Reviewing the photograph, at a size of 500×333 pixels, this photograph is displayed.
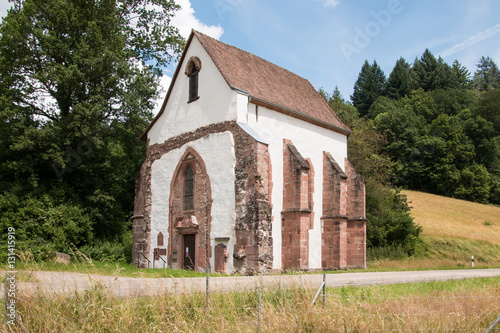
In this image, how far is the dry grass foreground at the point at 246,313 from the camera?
23.8 feet

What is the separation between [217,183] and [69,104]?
1249 centimetres

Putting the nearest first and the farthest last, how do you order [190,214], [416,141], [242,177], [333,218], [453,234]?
[242,177] → [190,214] → [333,218] → [453,234] → [416,141]

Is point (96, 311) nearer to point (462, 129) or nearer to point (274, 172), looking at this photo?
point (274, 172)

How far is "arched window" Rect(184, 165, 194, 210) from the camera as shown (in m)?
21.6

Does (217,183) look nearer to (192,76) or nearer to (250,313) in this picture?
(192,76)

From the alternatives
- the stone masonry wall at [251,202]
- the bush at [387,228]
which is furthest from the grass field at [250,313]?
the bush at [387,228]

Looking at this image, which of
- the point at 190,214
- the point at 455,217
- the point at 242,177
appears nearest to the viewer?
the point at 242,177

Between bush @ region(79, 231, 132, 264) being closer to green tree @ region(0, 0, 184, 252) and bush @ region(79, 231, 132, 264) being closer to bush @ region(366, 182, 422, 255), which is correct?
green tree @ region(0, 0, 184, 252)

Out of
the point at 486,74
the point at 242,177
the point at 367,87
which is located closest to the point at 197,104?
the point at 242,177

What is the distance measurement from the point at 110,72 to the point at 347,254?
16.7 metres

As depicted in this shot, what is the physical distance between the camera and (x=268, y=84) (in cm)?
2316

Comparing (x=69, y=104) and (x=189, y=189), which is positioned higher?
(x=69, y=104)

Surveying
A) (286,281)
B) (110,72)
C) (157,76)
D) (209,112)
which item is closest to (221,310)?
(286,281)

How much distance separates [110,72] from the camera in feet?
84.6
